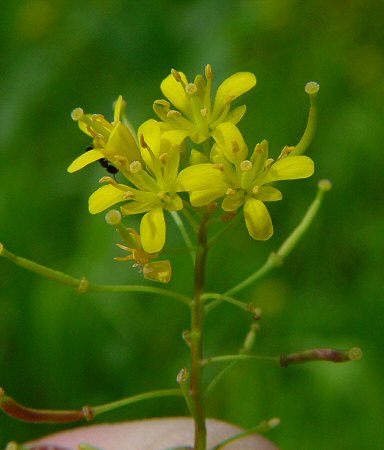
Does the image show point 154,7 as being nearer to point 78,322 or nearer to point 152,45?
point 152,45

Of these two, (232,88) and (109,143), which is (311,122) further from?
(109,143)

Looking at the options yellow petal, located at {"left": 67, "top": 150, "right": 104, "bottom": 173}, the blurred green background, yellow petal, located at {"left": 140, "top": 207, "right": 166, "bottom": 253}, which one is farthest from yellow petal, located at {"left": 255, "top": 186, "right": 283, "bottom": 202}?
the blurred green background

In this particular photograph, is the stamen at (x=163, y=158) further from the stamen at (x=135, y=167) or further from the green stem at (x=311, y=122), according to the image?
the green stem at (x=311, y=122)

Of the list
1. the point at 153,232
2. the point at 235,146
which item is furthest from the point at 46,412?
the point at 235,146

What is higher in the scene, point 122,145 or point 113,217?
point 122,145

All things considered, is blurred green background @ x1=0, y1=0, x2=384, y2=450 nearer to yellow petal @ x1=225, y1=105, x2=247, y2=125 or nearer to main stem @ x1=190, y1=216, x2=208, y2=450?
main stem @ x1=190, y1=216, x2=208, y2=450

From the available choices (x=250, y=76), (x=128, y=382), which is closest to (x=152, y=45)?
(x=128, y=382)
